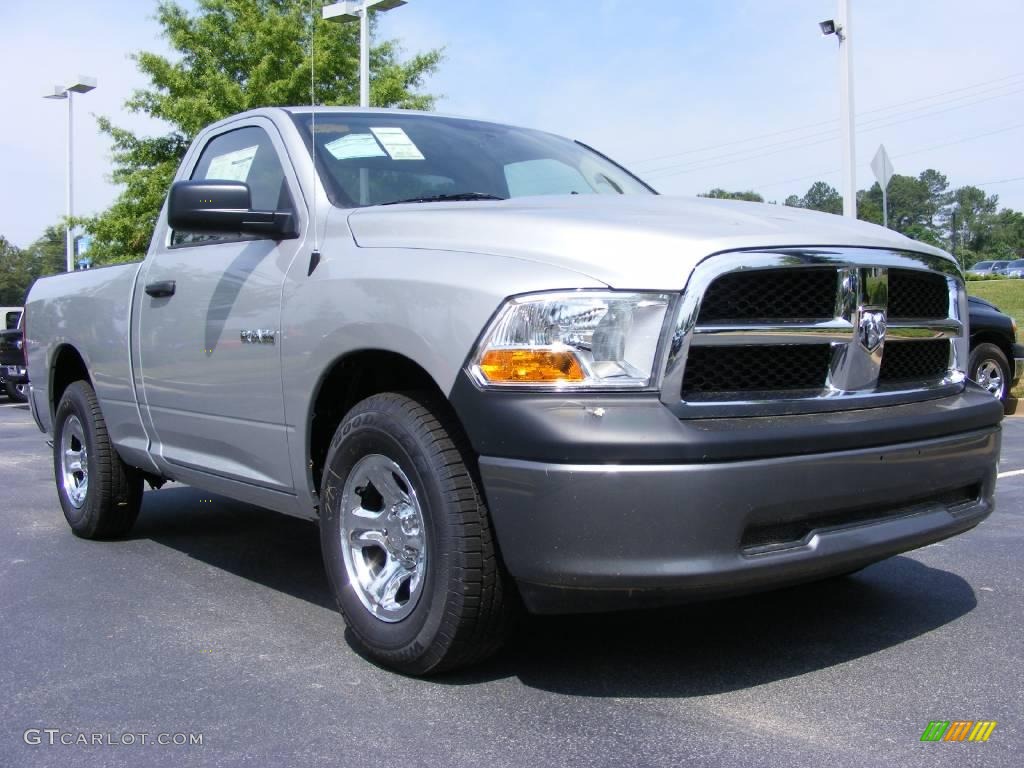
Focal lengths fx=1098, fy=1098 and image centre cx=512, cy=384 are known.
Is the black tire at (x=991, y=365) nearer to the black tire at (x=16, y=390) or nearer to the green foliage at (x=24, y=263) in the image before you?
the black tire at (x=16, y=390)

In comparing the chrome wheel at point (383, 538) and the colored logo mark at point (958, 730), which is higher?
the chrome wheel at point (383, 538)

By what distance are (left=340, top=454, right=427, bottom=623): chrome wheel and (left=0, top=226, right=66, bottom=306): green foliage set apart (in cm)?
7671

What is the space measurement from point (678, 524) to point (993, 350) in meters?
9.15

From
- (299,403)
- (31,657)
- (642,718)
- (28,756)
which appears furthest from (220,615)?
(642,718)

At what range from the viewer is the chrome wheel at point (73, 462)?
5.62 metres

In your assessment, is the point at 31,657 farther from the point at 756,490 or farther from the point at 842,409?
the point at 842,409

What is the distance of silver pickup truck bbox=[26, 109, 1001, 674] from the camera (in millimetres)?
2803

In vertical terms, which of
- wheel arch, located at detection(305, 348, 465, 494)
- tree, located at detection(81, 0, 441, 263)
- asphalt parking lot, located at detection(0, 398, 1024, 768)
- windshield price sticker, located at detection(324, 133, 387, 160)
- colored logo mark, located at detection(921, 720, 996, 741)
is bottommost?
asphalt parking lot, located at detection(0, 398, 1024, 768)

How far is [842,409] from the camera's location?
3090mm

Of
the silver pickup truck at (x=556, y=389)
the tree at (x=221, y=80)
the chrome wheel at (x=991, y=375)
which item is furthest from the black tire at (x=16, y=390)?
the silver pickup truck at (x=556, y=389)

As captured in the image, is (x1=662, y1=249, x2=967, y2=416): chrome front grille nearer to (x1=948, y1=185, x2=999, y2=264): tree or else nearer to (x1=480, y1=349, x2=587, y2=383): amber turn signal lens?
(x1=480, y1=349, x2=587, y2=383): amber turn signal lens

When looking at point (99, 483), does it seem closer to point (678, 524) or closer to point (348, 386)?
point (348, 386)

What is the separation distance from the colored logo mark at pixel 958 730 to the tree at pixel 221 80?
17208mm

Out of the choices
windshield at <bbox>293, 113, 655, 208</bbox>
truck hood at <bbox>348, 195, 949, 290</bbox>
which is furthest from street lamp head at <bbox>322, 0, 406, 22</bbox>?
truck hood at <bbox>348, 195, 949, 290</bbox>
